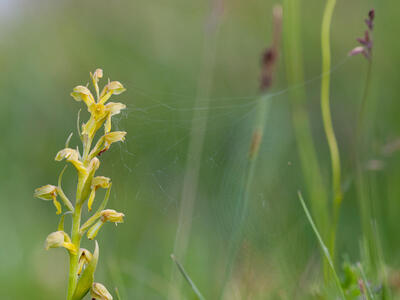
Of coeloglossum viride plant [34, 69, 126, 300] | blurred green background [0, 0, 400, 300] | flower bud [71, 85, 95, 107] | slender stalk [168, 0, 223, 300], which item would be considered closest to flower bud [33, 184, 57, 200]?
coeloglossum viride plant [34, 69, 126, 300]

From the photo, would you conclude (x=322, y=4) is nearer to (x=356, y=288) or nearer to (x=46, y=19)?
(x=46, y=19)

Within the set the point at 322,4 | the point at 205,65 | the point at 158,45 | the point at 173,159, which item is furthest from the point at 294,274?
the point at 322,4

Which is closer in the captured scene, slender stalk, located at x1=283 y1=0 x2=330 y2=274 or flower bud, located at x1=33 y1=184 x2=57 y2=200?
flower bud, located at x1=33 y1=184 x2=57 y2=200

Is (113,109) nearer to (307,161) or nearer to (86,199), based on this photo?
A: (86,199)

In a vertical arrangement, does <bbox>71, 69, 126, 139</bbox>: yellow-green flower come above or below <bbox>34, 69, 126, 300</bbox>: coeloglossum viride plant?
above

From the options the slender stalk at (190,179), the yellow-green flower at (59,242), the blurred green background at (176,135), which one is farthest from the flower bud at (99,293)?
the slender stalk at (190,179)

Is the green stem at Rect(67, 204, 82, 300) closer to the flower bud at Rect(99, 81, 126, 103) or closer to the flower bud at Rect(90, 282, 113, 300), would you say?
the flower bud at Rect(90, 282, 113, 300)

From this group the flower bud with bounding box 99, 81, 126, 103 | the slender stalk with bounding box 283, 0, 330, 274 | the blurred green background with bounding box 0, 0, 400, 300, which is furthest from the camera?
the slender stalk with bounding box 283, 0, 330, 274

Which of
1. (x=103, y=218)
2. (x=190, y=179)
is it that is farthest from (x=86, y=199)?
(x=190, y=179)

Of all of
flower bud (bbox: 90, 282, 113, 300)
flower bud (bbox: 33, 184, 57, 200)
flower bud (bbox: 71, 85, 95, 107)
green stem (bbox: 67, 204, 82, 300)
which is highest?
flower bud (bbox: 71, 85, 95, 107)
